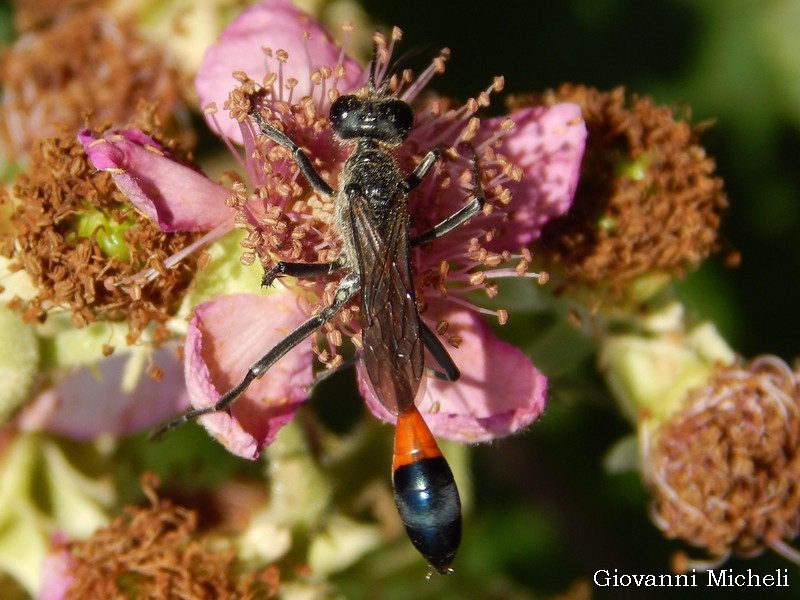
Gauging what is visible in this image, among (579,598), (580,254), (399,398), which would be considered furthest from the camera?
(579,598)

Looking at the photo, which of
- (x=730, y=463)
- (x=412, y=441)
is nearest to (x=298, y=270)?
(x=412, y=441)

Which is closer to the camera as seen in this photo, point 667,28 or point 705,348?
point 705,348

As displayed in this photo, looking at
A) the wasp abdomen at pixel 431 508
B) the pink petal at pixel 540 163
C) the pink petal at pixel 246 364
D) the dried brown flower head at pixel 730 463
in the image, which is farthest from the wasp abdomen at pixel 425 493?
the dried brown flower head at pixel 730 463

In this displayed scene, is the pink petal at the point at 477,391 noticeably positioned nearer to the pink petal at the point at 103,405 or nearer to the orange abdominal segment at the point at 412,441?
the orange abdominal segment at the point at 412,441

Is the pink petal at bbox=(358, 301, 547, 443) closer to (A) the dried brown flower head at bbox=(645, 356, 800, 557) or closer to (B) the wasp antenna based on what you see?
(B) the wasp antenna

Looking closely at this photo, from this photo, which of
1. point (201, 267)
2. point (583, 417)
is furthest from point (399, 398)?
point (583, 417)

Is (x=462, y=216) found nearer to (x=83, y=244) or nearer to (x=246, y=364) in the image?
(x=246, y=364)

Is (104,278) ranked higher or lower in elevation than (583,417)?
higher

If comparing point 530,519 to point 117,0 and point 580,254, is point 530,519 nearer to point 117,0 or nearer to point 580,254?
point 580,254
